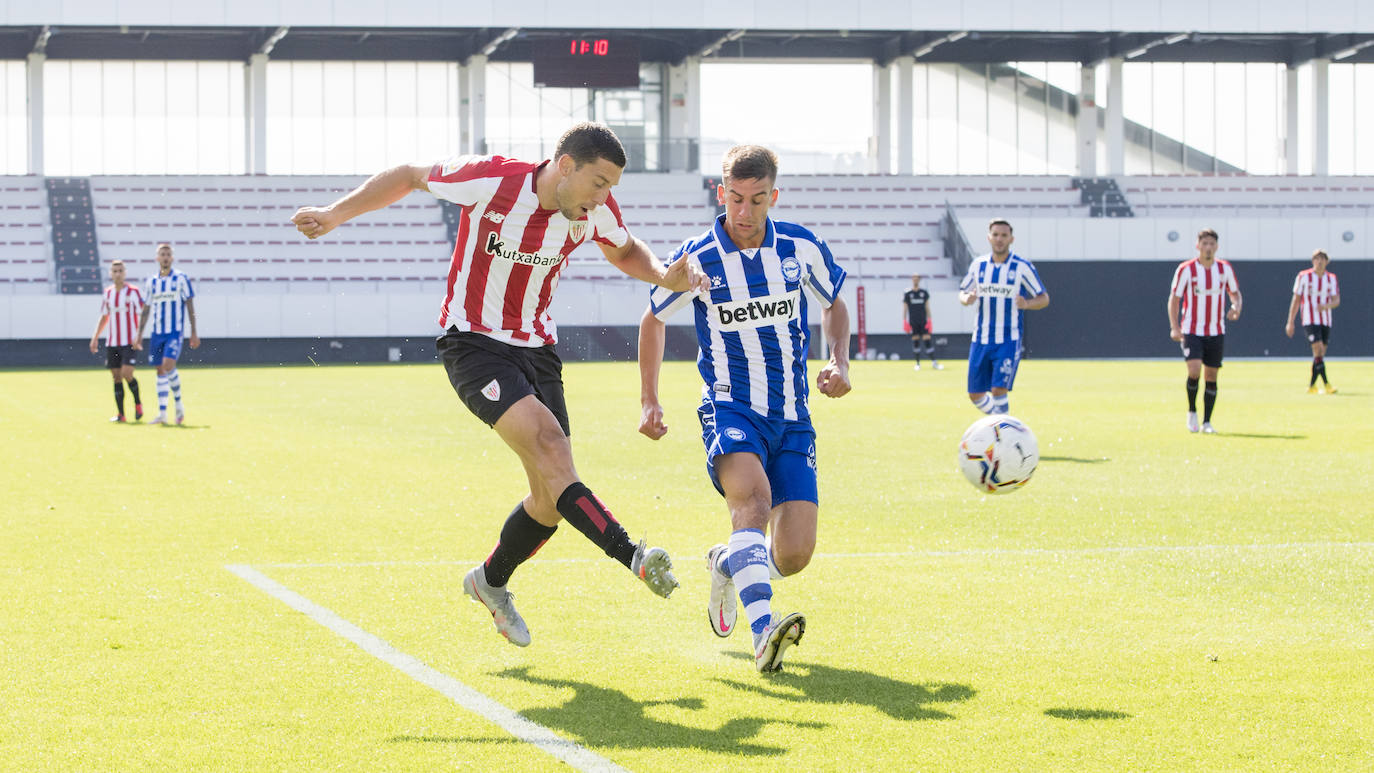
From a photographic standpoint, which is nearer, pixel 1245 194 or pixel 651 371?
pixel 651 371

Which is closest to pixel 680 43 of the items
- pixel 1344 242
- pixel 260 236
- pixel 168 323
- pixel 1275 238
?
pixel 260 236

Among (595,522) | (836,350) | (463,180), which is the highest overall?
(463,180)

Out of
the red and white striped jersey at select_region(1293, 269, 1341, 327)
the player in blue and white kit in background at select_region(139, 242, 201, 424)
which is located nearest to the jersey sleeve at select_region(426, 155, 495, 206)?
the player in blue and white kit in background at select_region(139, 242, 201, 424)

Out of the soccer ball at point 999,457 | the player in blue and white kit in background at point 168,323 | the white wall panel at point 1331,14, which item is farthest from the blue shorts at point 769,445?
the white wall panel at point 1331,14

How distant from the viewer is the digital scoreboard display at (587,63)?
45250mm

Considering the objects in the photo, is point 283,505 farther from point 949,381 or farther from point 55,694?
point 949,381

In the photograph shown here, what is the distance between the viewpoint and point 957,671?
17.1ft

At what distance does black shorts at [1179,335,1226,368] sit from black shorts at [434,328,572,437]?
1189 centimetres

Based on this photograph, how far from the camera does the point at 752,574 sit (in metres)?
5.25

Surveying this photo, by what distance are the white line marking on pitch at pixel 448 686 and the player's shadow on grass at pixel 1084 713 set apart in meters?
1.38

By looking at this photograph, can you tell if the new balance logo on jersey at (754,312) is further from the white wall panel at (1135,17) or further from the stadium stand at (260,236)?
the white wall panel at (1135,17)

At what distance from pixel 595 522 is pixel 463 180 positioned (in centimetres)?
135

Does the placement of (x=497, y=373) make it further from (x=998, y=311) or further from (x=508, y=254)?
(x=998, y=311)

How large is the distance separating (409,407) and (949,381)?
1143cm
